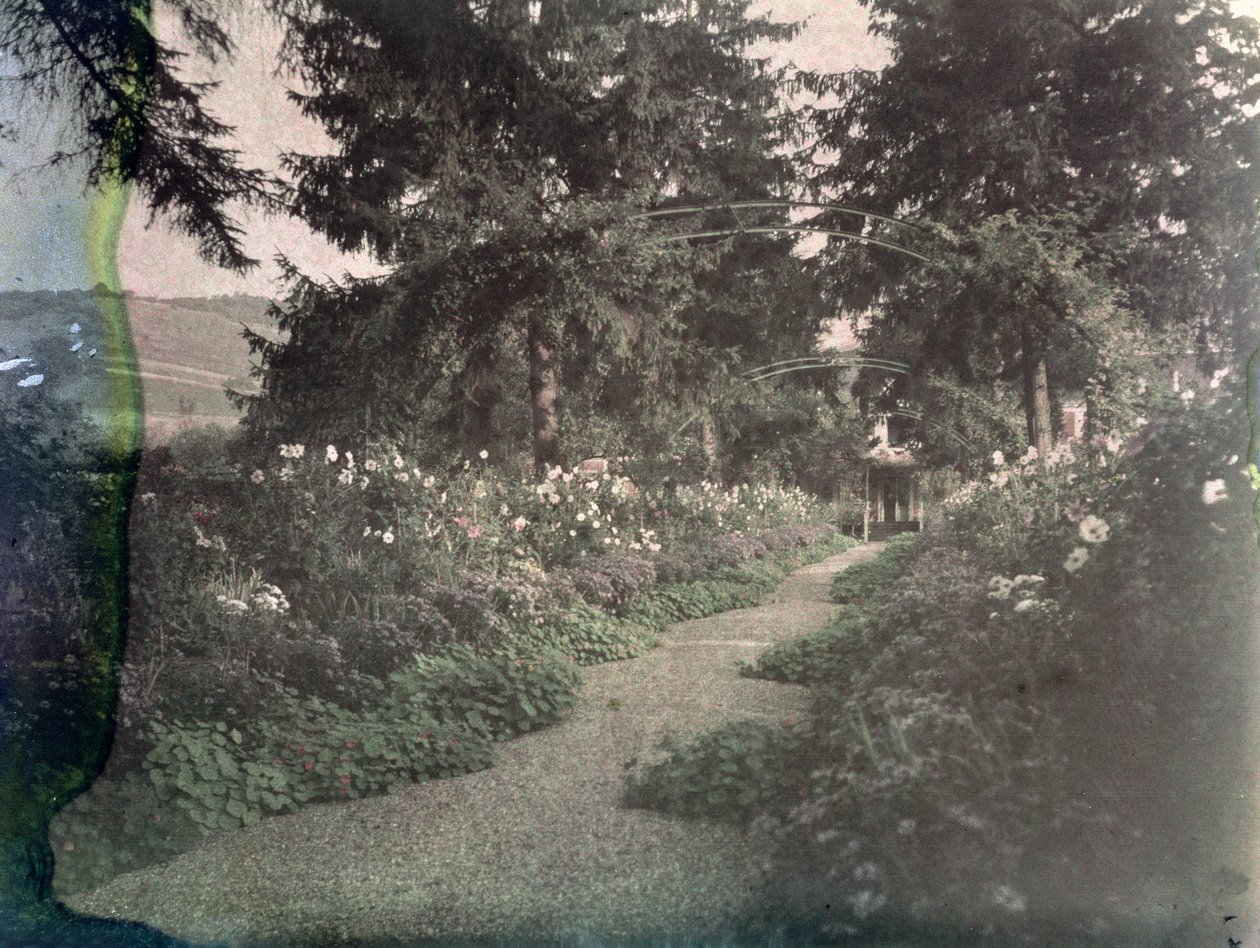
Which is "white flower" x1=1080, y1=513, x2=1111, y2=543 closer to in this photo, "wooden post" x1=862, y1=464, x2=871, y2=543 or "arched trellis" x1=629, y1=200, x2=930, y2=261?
"wooden post" x1=862, y1=464, x2=871, y2=543

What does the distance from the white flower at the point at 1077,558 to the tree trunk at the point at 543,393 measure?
2066 millimetres

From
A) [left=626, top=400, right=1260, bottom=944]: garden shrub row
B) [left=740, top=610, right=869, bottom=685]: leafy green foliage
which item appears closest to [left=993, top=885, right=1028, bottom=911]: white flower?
[left=626, top=400, right=1260, bottom=944]: garden shrub row

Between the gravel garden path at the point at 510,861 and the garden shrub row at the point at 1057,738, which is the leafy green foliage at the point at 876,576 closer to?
the gravel garden path at the point at 510,861

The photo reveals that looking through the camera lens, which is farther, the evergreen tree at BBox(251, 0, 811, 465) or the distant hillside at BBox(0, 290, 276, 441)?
the distant hillside at BBox(0, 290, 276, 441)

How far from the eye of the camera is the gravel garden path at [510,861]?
3.04m

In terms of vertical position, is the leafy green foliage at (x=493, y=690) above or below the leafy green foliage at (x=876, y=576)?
below

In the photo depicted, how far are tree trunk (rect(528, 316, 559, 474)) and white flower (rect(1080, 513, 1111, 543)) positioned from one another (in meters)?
2.07

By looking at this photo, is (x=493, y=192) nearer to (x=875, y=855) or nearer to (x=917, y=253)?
(x=917, y=253)

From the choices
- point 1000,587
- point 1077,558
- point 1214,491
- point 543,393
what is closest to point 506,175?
point 543,393

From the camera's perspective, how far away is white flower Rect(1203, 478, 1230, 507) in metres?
2.77

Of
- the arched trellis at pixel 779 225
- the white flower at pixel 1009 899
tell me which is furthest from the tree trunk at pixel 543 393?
the white flower at pixel 1009 899

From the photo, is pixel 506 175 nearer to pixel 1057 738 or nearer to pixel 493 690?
pixel 493 690

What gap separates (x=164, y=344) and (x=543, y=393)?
1.56 metres

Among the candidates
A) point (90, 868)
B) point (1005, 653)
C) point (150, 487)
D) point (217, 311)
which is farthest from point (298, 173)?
point (1005, 653)
